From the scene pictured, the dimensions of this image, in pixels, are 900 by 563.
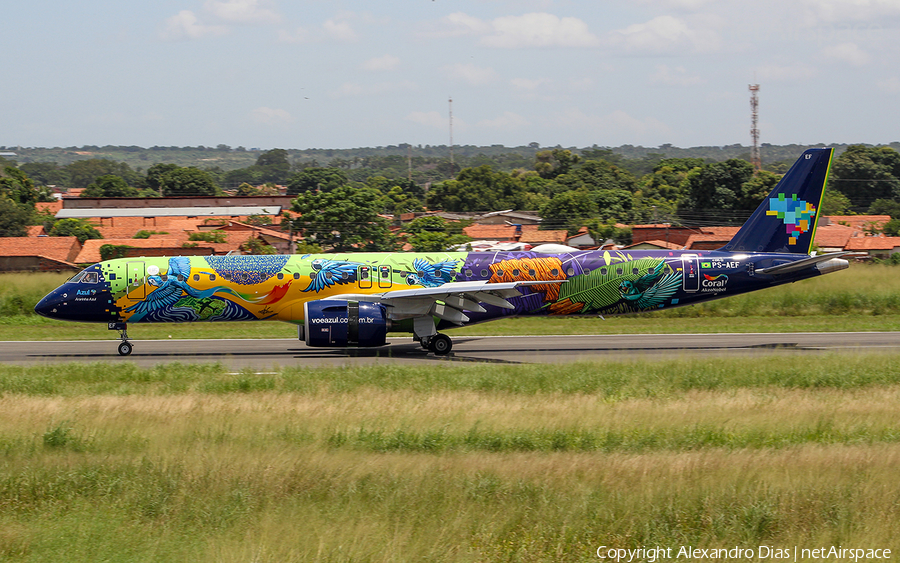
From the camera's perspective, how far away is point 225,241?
7662 centimetres

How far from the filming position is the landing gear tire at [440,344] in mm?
28016

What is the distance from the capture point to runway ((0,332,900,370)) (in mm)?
27328

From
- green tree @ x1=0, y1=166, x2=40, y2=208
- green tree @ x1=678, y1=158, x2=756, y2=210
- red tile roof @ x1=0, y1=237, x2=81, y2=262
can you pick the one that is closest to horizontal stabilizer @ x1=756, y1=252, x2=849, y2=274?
red tile roof @ x1=0, y1=237, x2=81, y2=262

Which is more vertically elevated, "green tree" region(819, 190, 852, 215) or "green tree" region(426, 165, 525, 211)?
"green tree" region(426, 165, 525, 211)

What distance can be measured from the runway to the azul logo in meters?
2.12

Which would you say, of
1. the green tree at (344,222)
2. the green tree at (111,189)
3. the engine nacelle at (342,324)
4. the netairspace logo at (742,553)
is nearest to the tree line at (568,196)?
the green tree at (344,222)

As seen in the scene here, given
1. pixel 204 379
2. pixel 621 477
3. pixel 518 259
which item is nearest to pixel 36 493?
pixel 621 477

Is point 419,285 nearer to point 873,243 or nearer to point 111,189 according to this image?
point 873,243

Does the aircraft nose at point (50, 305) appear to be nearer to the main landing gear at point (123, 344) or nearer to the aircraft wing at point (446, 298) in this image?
the main landing gear at point (123, 344)

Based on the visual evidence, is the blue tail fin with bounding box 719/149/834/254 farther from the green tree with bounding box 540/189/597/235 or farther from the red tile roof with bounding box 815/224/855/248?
the green tree with bounding box 540/189/597/235

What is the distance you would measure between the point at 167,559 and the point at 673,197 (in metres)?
128

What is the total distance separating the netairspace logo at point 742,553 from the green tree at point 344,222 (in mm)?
53235

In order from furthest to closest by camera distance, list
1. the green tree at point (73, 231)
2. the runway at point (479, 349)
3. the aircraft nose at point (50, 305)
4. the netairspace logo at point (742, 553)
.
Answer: the green tree at point (73, 231) → the aircraft nose at point (50, 305) → the runway at point (479, 349) → the netairspace logo at point (742, 553)

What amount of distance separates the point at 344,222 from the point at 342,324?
43.1 m
